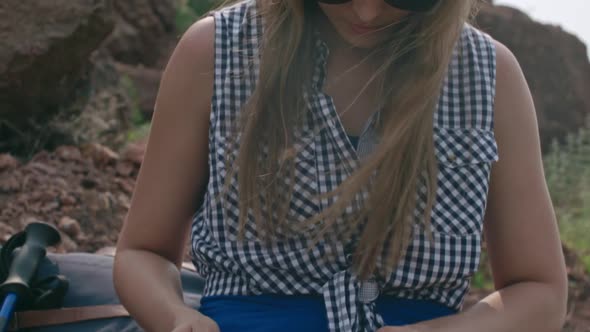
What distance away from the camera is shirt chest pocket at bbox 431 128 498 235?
2.06m

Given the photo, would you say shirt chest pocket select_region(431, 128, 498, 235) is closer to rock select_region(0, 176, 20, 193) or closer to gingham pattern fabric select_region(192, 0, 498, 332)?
gingham pattern fabric select_region(192, 0, 498, 332)

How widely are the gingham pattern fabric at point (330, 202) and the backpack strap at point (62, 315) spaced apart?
0.36 metres

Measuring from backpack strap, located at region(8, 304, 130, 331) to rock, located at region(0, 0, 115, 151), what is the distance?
184cm

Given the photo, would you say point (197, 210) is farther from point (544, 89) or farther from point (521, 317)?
point (544, 89)

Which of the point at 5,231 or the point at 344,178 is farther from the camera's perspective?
the point at 5,231

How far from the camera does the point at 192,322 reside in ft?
6.44

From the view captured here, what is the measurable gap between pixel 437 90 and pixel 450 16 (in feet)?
0.47

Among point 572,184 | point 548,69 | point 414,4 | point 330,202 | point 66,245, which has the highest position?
point 414,4

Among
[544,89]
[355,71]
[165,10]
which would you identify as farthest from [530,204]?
[544,89]

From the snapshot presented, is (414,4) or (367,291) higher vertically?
(414,4)

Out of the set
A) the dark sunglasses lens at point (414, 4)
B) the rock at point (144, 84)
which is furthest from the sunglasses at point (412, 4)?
the rock at point (144, 84)

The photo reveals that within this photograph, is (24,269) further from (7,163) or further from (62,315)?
(7,163)

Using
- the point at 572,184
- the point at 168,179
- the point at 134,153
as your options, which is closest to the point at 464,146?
the point at 168,179

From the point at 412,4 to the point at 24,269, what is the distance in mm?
1029
